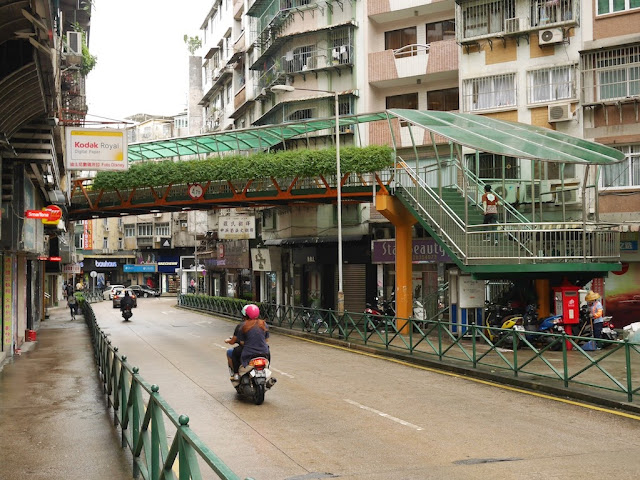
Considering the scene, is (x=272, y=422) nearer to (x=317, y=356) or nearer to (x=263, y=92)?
(x=317, y=356)

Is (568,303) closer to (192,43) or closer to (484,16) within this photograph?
(484,16)

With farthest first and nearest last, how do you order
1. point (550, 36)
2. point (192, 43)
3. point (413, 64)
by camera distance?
point (192, 43)
point (413, 64)
point (550, 36)

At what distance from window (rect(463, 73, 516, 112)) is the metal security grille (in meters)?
2.97

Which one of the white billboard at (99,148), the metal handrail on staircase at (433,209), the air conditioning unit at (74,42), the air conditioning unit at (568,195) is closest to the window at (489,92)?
the air conditioning unit at (568,195)

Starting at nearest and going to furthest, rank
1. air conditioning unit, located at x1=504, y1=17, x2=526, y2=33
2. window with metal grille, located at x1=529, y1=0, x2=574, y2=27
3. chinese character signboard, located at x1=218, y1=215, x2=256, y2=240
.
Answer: window with metal grille, located at x1=529, y1=0, x2=574, y2=27 < air conditioning unit, located at x1=504, y1=17, x2=526, y2=33 < chinese character signboard, located at x1=218, y1=215, x2=256, y2=240

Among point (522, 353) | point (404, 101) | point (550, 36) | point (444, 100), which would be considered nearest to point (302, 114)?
point (404, 101)

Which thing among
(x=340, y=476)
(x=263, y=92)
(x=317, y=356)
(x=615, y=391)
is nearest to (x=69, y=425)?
(x=340, y=476)

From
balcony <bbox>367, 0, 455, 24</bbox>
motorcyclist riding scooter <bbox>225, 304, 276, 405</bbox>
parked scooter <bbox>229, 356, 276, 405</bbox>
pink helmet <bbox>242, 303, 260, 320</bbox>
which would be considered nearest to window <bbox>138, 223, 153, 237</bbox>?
balcony <bbox>367, 0, 455, 24</bbox>

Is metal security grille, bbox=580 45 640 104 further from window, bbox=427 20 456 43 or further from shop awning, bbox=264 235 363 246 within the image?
shop awning, bbox=264 235 363 246

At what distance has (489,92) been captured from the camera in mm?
30562

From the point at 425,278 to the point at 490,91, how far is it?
793cm

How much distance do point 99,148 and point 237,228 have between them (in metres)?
24.1

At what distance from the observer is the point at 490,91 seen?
30531mm

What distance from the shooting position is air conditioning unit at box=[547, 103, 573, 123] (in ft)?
91.2
